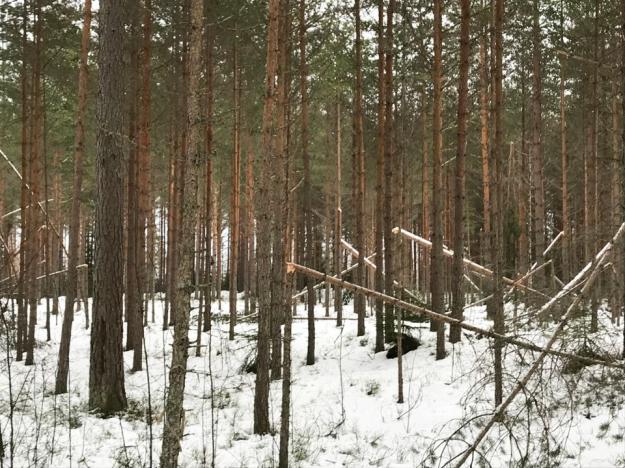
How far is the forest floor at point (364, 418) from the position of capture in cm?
589

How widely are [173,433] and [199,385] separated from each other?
617 cm

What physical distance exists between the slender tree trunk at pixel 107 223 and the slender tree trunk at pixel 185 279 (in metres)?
3.88

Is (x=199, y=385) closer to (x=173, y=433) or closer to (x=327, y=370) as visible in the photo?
(x=327, y=370)

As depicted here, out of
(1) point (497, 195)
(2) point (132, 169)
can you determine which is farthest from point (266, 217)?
(2) point (132, 169)

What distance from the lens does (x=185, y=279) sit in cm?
530

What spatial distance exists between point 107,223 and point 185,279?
418 cm

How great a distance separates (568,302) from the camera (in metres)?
5.74

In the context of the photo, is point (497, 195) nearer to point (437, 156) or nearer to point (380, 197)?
point (437, 156)

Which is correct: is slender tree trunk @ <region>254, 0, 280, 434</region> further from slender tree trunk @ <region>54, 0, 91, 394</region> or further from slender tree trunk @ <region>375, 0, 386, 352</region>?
slender tree trunk @ <region>54, 0, 91, 394</region>

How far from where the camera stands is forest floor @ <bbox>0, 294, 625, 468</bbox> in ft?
19.3

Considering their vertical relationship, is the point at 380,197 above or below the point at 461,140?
below

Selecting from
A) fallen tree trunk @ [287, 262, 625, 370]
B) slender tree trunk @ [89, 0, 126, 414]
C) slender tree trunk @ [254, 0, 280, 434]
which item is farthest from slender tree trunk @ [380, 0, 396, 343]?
fallen tree trunk @ [287, 262, 625, 370]

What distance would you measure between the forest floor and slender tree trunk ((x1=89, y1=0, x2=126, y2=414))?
0.61 m

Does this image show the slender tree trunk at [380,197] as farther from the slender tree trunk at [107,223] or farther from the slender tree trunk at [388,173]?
the slender tree trunk at [107,223]
